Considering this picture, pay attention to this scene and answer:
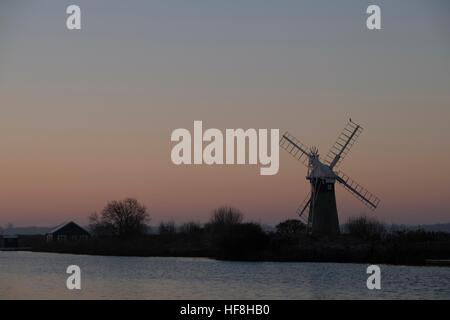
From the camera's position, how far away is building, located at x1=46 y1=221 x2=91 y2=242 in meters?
92.4

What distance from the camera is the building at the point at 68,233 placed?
303ft

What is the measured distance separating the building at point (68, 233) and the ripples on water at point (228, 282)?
46.0 meters

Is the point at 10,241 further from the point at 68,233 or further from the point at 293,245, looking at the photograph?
the point at 293,245

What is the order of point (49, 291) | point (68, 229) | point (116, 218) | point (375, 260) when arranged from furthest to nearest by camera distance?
point (68, 229), point (116, 218), point (375, 260), point (49, 291)

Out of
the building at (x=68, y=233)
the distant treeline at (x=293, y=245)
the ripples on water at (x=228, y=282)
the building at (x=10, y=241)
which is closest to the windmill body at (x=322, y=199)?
the distant treeline at (x=293, y=245)

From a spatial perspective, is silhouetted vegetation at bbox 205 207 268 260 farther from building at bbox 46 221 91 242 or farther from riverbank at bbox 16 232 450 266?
building at bbox 46 221 91 242

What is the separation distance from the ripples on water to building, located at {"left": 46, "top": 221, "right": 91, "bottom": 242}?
45969 mm

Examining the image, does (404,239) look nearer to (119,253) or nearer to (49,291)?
(119,253)

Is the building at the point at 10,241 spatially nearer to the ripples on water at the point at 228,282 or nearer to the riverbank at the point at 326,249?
the riverbank at the point at 326,249

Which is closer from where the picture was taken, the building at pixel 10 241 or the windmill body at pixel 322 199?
the windmill body at pixel 322 199

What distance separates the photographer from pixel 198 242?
68.1m

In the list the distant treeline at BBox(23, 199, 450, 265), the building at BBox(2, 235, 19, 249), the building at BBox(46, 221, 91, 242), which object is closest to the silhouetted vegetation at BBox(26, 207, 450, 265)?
the distant treeline at BBox(23, 199, 450, 265)
